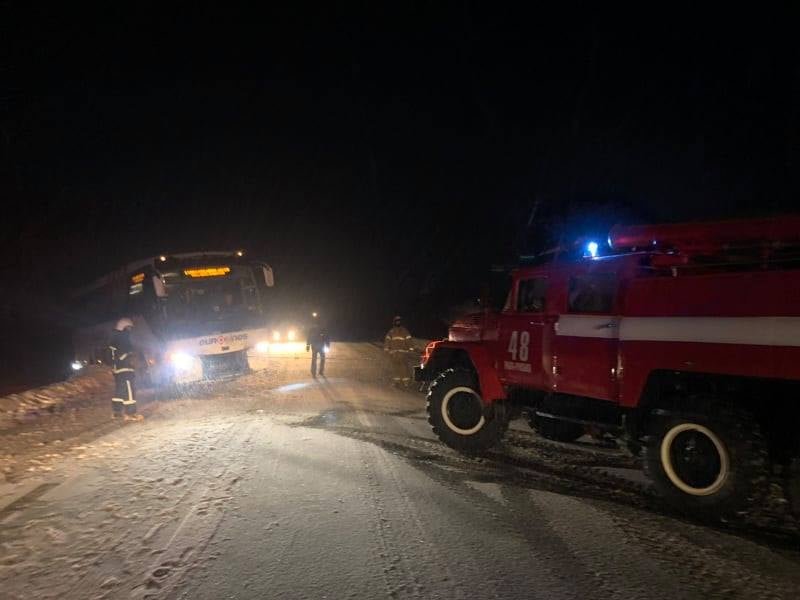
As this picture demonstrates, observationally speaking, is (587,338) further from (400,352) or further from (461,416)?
(400,352)

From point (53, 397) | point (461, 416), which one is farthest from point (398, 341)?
point (53, 397)

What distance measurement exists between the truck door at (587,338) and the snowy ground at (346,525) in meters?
1.01

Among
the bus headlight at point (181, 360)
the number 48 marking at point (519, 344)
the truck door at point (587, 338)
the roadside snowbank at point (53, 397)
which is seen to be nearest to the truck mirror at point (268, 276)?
the bus headlight at point (181, 360)

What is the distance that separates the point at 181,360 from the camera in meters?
13.5

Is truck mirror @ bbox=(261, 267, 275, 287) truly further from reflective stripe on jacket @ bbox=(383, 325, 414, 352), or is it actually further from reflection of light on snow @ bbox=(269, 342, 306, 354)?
reflection of light on snow @ bbox=(269, 342, 306, 354)

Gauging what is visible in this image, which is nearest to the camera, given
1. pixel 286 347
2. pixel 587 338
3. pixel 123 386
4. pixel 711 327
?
pixel 711 327

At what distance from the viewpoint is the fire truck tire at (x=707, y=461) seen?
5016 mm

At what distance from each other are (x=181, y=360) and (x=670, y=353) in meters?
11.0

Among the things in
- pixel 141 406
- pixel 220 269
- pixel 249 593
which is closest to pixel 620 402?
pixel 249 593

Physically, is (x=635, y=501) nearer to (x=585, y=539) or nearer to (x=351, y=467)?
(x=585, y=539)

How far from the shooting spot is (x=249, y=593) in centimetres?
384

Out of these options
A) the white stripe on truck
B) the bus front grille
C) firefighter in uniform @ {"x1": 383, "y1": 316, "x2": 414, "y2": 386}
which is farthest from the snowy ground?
the bus front grille

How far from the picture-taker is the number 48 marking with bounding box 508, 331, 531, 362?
7062 mm

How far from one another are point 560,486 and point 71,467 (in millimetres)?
5515
